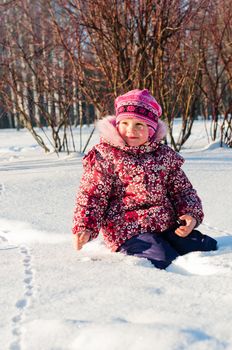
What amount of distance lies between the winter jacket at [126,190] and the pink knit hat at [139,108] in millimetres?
81

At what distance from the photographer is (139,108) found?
224cm

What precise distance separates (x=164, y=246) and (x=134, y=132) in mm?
518

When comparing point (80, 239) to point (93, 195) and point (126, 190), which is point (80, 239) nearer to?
point (93, 195)

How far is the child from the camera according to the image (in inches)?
86.1

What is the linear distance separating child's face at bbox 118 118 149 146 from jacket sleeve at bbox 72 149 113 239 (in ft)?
0.48

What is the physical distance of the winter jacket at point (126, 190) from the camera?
7.20 ft

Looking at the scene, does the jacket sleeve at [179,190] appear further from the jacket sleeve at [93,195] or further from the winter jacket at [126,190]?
the jacket sleeve at [93,195]

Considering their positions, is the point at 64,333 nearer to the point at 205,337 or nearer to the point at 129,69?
the point at 205,337

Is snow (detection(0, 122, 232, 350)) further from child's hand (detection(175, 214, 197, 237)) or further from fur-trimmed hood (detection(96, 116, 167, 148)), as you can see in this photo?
fur-trimmed hood (detection(96, 116, 167, 148))

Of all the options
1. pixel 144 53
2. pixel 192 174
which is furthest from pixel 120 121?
pixel 144 53

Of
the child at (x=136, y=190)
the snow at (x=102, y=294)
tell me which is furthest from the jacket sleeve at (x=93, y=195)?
the snow at (x=102, y=294)

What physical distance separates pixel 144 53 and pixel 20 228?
302cm

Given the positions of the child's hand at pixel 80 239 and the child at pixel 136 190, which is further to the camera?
the child at pixel 136 190

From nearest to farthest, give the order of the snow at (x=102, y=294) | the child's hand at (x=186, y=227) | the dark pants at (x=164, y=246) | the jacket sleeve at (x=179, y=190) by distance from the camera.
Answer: the snow at (x=102, y=294) → the dark pants at (x=164, y=246) → the child's hand at (x=186, y=227) → the jacket sleeve at (x=179, y=190)
